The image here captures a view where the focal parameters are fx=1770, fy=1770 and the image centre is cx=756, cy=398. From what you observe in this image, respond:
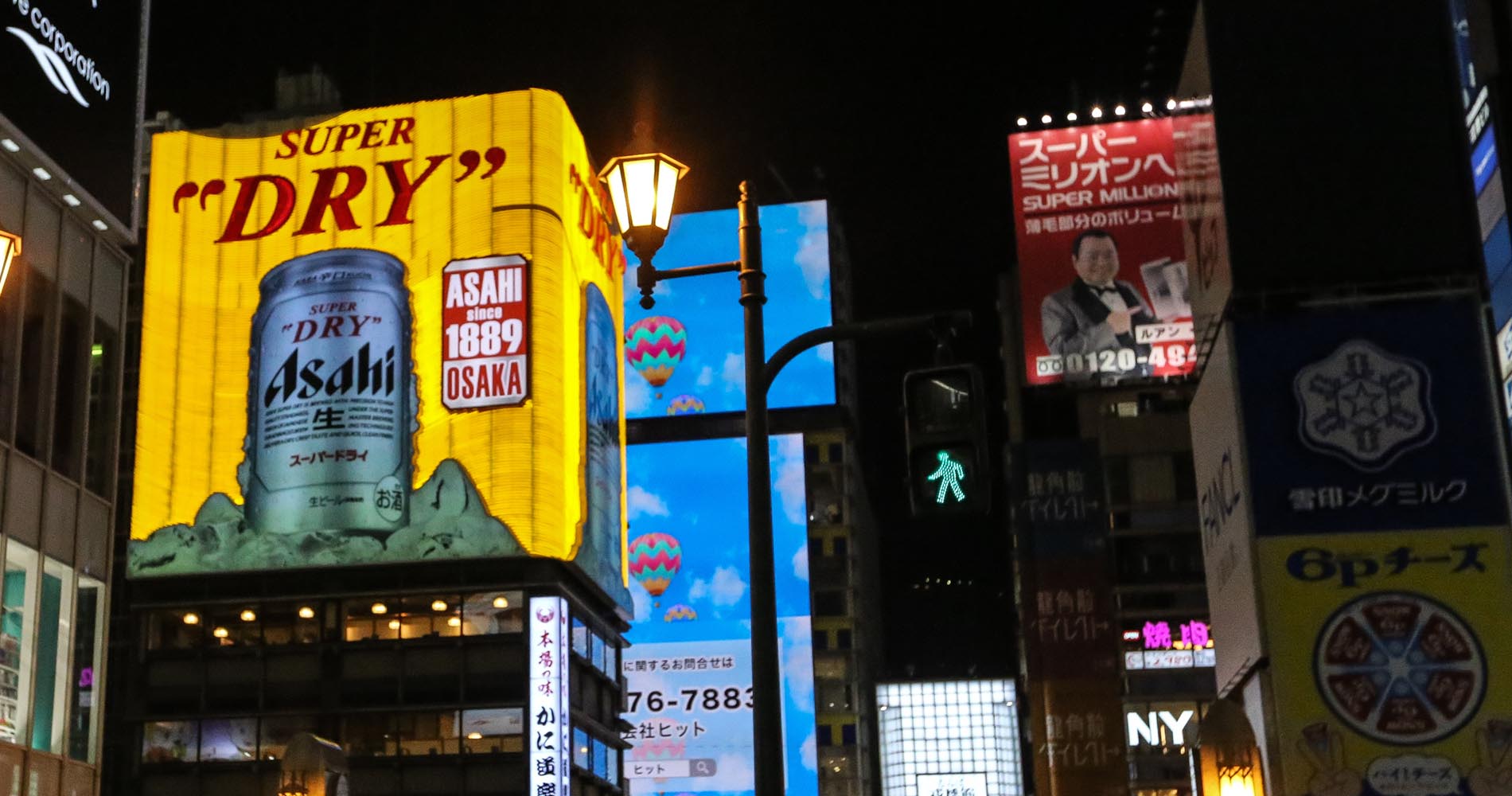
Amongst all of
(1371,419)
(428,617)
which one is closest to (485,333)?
(428,617)

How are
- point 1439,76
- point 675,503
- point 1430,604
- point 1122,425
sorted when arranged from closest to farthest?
1. point 1430,604
2. point 1439,76
3. point 1122,425
4. point 675,503

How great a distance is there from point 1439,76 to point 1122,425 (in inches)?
2575

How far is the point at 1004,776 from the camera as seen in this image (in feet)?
445

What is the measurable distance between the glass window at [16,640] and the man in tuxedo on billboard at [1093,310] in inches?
1938

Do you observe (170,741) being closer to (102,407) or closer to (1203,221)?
(102,407)

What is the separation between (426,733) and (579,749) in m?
5.51

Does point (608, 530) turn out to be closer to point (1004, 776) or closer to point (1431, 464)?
point (1431, 464)

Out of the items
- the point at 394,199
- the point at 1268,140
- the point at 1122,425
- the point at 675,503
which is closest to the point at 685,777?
the point at 675,503

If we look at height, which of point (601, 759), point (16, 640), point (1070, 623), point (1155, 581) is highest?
point (1155, 581)

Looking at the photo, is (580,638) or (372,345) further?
(580,638)

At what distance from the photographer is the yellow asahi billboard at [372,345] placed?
59906 mm

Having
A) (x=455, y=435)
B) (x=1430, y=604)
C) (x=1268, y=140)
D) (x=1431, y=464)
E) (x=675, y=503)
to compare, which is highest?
(x=675, y=503)

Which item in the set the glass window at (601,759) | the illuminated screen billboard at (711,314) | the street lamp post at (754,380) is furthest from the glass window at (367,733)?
the street lamp post at (754,380)

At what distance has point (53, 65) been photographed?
23.9 m
